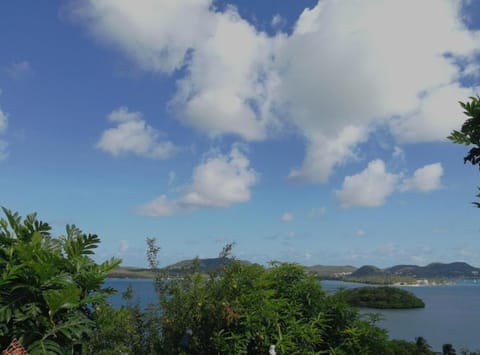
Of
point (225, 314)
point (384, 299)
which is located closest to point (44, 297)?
point (225, 314)

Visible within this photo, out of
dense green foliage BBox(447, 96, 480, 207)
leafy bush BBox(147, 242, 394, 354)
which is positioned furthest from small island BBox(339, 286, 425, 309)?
dense green foliage BBox(447, 96, 480, 207)

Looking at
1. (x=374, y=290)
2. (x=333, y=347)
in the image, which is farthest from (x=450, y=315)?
(x=333, y=347)

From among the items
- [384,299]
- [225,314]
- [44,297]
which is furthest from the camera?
[384,299]

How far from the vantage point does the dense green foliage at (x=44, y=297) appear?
385 cm

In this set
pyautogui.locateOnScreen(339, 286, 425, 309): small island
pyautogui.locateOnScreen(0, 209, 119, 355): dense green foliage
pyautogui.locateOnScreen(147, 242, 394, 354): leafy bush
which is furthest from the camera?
pyautogui.locateOnScreen(339, 286, 425, 309): small island

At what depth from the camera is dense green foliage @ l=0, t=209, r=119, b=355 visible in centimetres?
385

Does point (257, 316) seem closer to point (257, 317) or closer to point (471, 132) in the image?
point (257, 317)

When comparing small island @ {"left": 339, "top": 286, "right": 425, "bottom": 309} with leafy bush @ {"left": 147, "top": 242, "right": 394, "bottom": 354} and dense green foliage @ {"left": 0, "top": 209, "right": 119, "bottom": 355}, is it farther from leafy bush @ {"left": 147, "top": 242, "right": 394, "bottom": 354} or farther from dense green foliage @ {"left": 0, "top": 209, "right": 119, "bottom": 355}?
dense green foliage @ {"left": 0, "top": 209, "right": 119, "bottom": 355}

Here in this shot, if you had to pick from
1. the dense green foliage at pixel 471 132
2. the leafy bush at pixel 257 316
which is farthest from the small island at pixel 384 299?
the dense green foliage at pixel 471 132

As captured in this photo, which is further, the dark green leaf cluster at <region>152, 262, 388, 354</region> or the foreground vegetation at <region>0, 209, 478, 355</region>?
the dark green leaf cluster at <region>152, 262, 388, 354</region>

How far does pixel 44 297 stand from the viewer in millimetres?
3887

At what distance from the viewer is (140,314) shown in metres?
7.39

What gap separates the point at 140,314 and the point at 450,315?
9652 centimetres

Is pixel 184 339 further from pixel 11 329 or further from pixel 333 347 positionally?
pixel 11 329
